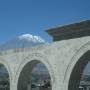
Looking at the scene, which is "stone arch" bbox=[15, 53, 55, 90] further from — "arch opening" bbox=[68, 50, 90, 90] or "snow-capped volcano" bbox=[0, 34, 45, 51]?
"snow-capped volcano" bbox=[0, 34, 45, 51]

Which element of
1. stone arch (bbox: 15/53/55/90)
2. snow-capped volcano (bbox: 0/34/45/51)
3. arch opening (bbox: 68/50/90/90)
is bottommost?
arch opening (bbox: 68/50/90/90)

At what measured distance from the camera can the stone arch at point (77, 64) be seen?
12070 mm

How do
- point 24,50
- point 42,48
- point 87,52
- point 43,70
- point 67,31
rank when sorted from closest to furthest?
point 87,52, point 67,31, point 42,48, point 24,50, point 43,70

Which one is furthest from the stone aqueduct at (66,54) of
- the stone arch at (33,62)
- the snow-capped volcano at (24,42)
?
the snow-capped volcano at (24,42)

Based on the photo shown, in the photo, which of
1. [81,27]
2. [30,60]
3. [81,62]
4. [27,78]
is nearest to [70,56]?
[81,62]

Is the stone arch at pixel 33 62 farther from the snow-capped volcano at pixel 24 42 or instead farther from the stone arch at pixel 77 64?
the snow-capped volcano at pixel 24 42

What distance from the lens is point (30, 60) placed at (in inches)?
588

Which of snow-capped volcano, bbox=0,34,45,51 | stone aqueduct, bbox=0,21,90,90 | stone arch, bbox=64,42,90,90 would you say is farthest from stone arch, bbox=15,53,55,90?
snow-capped volcano, bbox=0,34,45,51

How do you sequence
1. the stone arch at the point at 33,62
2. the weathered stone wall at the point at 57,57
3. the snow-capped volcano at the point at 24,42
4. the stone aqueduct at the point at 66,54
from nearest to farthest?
1. the stone aqueduct at the point at 66,54
2. the weathered stone wall at the point at 57,57
3. the stone arch at the point at 33,62
4. the snow-capped volcano at the point at 24,42

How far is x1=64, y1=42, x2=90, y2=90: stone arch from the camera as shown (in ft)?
39.6

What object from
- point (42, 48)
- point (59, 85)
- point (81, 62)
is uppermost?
point (42, 48)

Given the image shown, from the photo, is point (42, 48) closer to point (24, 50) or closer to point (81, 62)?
point (24, 50)

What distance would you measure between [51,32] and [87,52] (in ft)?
7.94

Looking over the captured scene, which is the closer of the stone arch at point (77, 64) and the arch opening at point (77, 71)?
the stone arch at point (77, 64)
